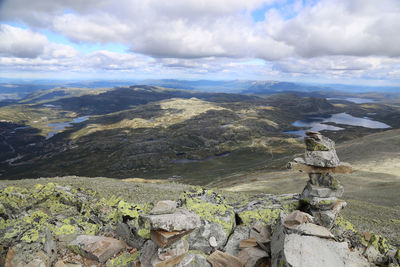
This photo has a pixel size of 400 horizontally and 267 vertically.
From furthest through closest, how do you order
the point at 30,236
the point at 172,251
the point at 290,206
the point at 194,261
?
1. the point at 290,206
2. the point at 30,236
3. the point at 194,261
4. the point at 172,251

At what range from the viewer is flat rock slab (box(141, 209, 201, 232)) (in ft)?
31.4

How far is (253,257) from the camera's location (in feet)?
35.6

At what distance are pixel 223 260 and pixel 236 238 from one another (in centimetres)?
231

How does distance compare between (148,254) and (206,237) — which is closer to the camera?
(148,254)

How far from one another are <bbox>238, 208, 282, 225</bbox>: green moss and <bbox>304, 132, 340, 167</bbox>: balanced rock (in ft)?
16.0

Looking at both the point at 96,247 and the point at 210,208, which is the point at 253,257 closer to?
the point at 210,208

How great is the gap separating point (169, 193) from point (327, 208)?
85.3 ft

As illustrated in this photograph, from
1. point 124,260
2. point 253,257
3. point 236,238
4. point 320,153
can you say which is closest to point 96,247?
point 124,260

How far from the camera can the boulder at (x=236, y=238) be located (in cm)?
1231

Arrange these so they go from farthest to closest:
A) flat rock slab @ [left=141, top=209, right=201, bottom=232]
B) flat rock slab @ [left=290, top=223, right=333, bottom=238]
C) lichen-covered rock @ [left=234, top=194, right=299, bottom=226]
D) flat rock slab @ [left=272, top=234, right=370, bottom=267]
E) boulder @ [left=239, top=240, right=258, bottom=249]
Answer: lichen-covered rock @ [left=234, top=194, right=299, bottom=226], boulder @ [left=239, top=240, right=258, bottom=249], flat rock slab @ [left=290, top=223, right=333, bottom=238], flat rock slab @ [left=141, top=209, right=201, bottom=232], flat rock slab @ [left=272, top=234, right=370, bottom=267]

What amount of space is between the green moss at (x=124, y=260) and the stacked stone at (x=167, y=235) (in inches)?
49.5

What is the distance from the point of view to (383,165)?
70.8 metres

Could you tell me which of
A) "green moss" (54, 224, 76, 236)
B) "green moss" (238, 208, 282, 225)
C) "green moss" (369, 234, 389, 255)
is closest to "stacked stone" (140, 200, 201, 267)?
"green moss" (238, 208, 282, 225)

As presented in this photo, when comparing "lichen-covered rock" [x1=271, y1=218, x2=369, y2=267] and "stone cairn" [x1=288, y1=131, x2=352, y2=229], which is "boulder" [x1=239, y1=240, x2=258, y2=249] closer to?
"lichen-covered rock" [x1=271, y1=218, x2=369, y2=267]
